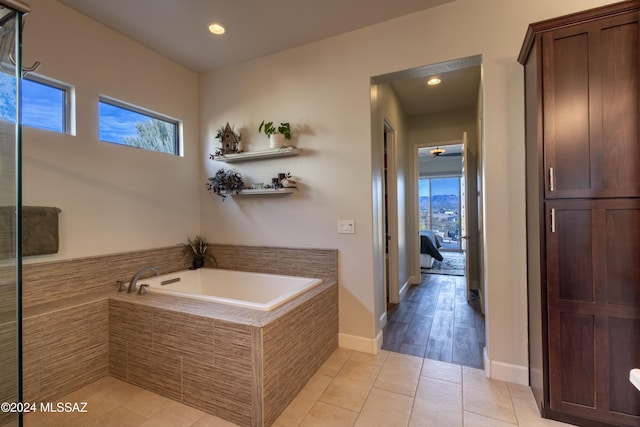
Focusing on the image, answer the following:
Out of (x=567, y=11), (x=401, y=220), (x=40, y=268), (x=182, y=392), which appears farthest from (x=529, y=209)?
(x=40, y=268)

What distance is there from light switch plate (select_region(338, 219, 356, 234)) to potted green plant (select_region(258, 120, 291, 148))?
929 millimetres

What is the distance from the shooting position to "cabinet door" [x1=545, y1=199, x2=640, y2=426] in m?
1.44

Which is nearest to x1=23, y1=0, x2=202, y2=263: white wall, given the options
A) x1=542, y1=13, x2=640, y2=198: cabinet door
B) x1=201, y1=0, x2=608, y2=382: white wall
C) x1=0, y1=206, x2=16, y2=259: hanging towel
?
x1=201, y1=0, x2=608, y2=382: white wall

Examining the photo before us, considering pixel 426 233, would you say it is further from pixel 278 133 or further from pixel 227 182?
pixel 227 182

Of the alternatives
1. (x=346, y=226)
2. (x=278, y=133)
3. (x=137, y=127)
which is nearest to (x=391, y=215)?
(x=346, y=226)

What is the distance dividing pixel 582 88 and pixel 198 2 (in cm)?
Answer: 256

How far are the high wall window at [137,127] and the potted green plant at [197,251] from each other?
101 centimetres

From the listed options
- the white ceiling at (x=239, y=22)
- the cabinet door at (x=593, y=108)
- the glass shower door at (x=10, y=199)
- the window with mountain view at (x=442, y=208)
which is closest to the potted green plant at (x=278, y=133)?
the white ceiling at (x=239, y=22)

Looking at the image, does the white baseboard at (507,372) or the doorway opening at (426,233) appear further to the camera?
the doorway opening at (426,233)

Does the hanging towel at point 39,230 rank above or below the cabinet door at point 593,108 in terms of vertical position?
below

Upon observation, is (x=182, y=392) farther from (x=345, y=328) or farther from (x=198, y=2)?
(x=198, y=2)

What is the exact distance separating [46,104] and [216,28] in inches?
55.9

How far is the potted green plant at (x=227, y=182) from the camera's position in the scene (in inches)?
114

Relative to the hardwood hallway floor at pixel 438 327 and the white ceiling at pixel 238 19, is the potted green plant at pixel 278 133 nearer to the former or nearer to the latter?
the white ceiling at pixel 238 19
